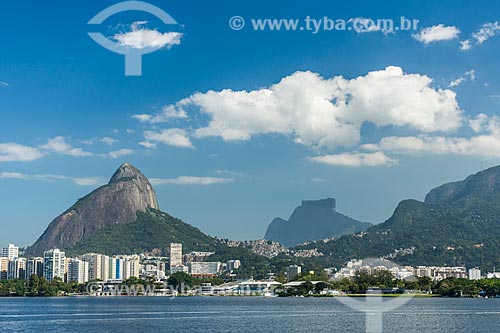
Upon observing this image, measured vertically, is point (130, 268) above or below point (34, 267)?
below

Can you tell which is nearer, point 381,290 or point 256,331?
point 256,331

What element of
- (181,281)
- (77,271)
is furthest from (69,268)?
(181,281)

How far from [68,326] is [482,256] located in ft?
557

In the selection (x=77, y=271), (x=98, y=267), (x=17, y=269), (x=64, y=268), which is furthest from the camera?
(x=98, y=267)

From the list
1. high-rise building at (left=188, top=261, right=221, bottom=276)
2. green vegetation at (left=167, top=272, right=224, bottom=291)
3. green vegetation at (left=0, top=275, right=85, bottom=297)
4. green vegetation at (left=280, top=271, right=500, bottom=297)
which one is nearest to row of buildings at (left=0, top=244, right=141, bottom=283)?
green vegetation at (left=0, top=275, right=85, bottom=297)

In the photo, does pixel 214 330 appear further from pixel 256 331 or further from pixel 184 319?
pixel 184 319

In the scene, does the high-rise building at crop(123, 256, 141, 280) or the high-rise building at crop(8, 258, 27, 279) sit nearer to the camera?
the high-rise building at crop(8, 258, 27, 279)

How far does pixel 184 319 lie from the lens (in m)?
54.2

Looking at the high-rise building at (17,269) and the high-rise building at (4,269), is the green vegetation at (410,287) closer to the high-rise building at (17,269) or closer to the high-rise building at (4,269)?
the high-rise building at (17,269)

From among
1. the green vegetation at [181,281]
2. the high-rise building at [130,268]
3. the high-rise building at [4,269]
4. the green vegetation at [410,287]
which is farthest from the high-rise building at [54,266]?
the green vegetation at [410,287]

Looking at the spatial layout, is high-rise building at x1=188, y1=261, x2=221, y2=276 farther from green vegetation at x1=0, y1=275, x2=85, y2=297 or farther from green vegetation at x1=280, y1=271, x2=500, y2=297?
green vegetation at x1=280, y1=271, x2=500, y2=297

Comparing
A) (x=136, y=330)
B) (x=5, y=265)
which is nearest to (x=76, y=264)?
(x=5, y=265)

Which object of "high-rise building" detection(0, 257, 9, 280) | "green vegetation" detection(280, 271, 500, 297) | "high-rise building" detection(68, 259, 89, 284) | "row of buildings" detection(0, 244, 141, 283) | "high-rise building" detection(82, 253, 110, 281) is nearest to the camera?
"green vegetation" detection(280, 271, 500, 297)

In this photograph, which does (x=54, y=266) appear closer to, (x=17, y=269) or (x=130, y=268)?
(x=17, y=269)
